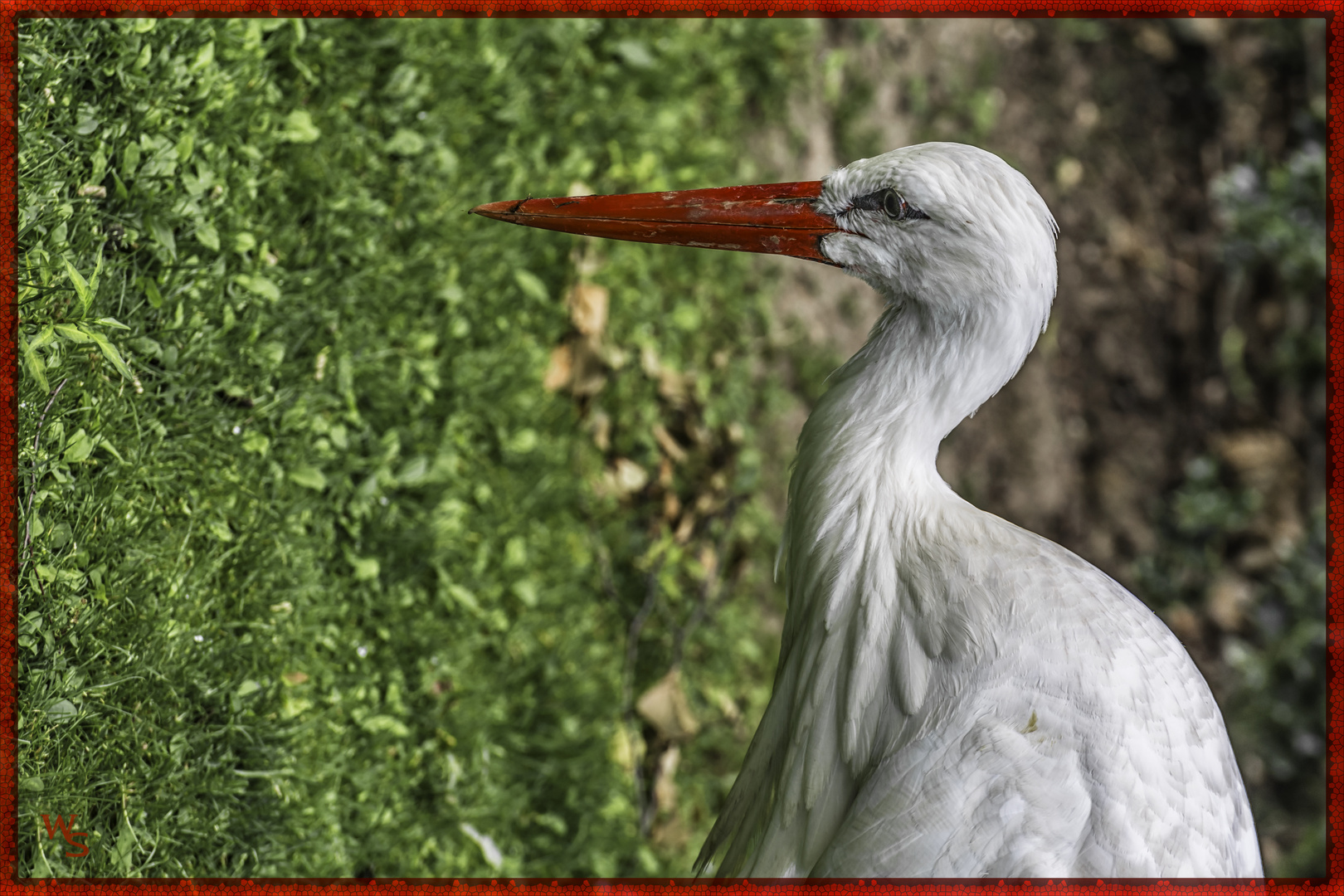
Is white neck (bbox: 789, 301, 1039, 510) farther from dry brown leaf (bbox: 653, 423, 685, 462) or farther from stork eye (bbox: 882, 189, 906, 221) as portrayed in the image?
dry brown leaf (bbox: 653, 423, 685, 462)

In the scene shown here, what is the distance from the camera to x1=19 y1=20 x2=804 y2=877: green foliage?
173 cm

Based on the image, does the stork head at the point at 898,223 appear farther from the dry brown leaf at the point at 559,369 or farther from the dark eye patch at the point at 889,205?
the dry brown leaf at the point at 559,369

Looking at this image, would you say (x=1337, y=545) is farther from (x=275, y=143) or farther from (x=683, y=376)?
(x=275, y=143)

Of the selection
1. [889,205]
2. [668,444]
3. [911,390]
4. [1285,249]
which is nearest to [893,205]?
[889,205]

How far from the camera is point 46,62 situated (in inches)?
65.5

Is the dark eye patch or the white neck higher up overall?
the dark eye patch

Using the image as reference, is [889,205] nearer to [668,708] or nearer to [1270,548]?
[668,708]

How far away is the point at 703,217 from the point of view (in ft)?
6.17

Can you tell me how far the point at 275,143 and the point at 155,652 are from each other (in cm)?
99

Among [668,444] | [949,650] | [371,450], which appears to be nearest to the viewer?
[949,650]

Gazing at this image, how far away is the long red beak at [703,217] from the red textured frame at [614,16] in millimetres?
698

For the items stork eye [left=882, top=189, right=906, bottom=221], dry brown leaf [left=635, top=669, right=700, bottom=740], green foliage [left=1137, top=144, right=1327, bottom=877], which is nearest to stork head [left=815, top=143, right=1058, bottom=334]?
stork eye [left=882, top=189, right=906, bottom=221]

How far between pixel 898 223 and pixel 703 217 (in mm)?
326

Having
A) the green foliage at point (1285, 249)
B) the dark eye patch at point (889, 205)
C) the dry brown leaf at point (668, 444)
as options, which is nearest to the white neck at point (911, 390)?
the dark eye patch at point (889, 205)
